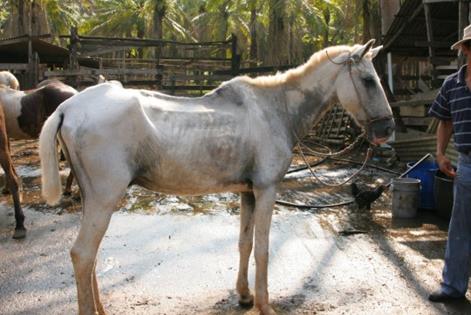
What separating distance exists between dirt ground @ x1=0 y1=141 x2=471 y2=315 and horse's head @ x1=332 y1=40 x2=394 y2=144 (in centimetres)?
153

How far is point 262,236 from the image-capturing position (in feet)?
11.9

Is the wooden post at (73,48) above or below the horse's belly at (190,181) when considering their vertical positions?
above

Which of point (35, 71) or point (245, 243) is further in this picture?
point (35, 71)

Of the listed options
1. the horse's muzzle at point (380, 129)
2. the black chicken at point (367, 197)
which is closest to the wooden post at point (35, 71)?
the black chicken at point (367, 197)

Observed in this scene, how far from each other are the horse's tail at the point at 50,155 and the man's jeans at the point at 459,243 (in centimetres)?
329

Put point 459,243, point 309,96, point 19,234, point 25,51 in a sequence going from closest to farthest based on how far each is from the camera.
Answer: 1. point 309,96
2. point 459,243
3. point 19,234
4. point 25,51

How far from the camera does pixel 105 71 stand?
52.0 ft

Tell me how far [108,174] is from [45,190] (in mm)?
497

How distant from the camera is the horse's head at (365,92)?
12.1 ft

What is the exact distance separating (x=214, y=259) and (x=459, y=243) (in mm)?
2456

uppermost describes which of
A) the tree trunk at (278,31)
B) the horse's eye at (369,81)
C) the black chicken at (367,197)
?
the tree trunk at (278,31)

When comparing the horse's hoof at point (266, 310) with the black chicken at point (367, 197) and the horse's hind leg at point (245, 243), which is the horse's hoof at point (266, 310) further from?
the black chicken at point (367, 197)

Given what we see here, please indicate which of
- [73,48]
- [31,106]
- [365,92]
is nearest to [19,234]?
[31,106]

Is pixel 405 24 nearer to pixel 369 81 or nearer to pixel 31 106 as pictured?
pixel 369 81
